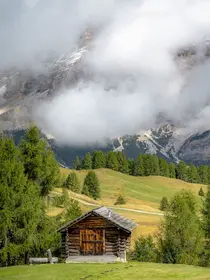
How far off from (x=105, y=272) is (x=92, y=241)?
1217cm

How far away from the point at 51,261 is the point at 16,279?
1141 centimetres

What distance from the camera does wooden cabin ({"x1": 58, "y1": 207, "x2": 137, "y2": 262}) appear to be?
155 feet

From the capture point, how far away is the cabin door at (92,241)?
156ft

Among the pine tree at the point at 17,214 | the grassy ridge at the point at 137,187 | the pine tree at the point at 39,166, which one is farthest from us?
the grassy ridge at the point at 137,187

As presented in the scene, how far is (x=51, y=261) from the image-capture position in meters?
44.6

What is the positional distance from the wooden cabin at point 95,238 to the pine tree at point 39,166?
15.6 feet

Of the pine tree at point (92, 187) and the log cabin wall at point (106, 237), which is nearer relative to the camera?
the log cabin wall at point (106, 237)

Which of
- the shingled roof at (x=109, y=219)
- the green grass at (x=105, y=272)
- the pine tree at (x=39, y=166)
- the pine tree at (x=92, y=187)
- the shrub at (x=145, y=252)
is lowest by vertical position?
the green grass at (x=105, y=272)

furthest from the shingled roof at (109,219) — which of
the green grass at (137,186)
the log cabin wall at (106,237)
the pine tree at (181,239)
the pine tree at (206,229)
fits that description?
the green grass at (137,186)

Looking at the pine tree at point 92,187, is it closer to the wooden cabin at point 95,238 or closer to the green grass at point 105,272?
the wooden cabin at point 95,238

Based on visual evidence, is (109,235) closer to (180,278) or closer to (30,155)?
(30,155)

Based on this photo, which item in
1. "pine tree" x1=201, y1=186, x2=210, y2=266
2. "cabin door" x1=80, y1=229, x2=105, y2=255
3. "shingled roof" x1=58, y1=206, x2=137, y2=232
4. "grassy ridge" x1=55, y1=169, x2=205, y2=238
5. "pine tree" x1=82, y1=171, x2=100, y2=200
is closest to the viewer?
"shingled roof" x1=58, y1=206, x2=137, y2=232

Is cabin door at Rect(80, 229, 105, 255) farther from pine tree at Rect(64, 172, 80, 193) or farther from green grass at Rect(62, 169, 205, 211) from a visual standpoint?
green grass at Rect(62, 169, 205, 211)

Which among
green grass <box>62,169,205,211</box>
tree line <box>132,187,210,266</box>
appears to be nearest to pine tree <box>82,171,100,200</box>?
green grass <box>62,169,205,211</box>
